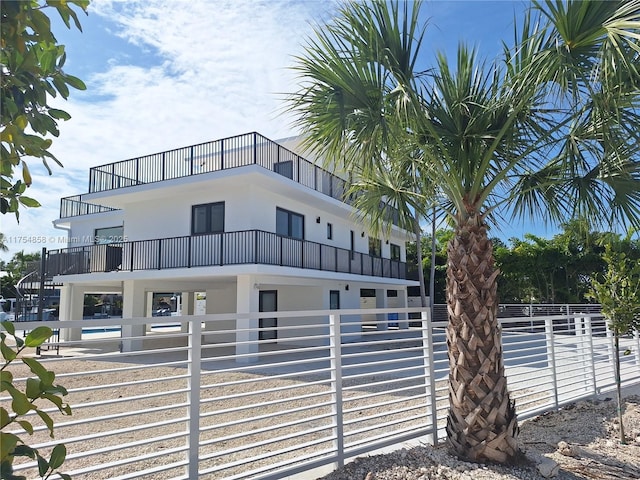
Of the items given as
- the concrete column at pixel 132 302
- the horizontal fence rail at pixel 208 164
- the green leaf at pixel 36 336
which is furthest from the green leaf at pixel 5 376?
the concrete column at pixel 132 302

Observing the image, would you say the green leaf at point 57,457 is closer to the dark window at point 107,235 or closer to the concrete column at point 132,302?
the concrete column at point 132,302

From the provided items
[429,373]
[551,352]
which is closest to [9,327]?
[429,373]

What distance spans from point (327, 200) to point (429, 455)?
13797 mm

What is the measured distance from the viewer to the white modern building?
14.4 m

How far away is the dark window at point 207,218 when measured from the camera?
15969 mm

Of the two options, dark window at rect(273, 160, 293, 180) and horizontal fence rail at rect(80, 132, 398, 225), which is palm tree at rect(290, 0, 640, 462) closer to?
horizontal fence rail at rect(80, 132, 398, 225)

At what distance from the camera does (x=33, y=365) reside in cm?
133

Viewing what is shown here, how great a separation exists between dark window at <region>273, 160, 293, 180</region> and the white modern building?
0.15 ft

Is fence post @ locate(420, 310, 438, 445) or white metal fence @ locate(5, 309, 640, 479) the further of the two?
fence post @ locate(420, 310, 438, 445)

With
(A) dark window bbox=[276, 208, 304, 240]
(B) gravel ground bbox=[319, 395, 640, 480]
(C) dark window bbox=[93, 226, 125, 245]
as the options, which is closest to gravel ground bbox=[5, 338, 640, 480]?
(B) gravel ground bbox=[319, 395, 640, 480]

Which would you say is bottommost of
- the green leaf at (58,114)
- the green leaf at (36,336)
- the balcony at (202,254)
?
the green leaf at (36,336)

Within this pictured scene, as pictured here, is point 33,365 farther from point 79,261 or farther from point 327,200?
point 79,261

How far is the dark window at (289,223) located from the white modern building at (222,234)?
0.15 ft

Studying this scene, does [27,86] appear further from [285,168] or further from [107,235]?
[107,235]
